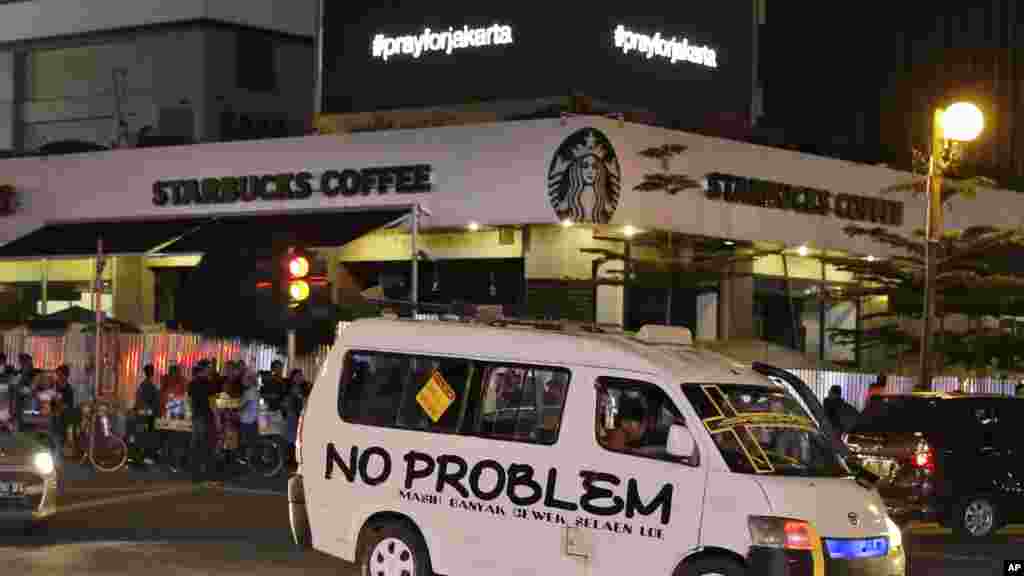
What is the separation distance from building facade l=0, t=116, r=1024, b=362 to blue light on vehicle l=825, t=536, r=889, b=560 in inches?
657

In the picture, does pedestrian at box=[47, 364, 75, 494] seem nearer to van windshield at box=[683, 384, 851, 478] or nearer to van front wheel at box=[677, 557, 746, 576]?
van windshield at box=[683, 384, 851, 478]

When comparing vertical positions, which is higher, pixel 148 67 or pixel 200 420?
pixel 148 67

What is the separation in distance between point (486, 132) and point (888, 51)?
19.6m

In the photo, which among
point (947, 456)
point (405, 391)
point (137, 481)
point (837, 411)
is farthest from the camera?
point (837, 411)

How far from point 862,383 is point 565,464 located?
18.3 meters

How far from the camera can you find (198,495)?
76.2ft

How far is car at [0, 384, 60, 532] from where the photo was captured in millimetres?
17516

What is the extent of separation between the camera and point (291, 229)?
104ft

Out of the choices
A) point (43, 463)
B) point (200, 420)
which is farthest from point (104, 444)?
point (43, 463)

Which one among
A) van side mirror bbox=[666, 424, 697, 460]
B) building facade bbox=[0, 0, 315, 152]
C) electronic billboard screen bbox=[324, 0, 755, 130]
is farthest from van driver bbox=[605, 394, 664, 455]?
building facade bbox=[0, 0, 315, 152]

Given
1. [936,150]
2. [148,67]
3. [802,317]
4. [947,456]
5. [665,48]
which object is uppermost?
[148,67]

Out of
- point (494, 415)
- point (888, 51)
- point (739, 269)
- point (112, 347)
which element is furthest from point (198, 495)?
point (888, 51)

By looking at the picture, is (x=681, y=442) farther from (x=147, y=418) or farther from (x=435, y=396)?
(x=147, y=418)

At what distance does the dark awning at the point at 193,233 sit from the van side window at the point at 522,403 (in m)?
16.7
